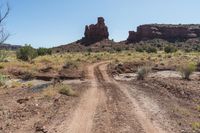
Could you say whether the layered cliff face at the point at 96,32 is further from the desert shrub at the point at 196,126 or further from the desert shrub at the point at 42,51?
the desert shrub at the point at 196,126

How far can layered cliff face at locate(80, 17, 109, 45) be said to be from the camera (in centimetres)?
14625

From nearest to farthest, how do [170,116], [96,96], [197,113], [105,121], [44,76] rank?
[105,121] < [170,116] < [197,113] < [96,96] < [44,76]

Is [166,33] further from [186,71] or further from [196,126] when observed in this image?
[196,126]

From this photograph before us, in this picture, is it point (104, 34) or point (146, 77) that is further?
point (104, 34)

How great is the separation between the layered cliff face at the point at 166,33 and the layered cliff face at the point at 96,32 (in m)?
9.60

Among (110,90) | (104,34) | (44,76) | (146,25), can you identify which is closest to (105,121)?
(110,90)

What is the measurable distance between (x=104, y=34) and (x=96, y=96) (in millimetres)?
126361

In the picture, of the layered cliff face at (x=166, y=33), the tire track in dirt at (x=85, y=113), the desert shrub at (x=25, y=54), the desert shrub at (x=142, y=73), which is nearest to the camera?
the tire track in dirt at (x=85, y=113)

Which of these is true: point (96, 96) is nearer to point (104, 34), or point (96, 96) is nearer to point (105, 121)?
point (105, 121)

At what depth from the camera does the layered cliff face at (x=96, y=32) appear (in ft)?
480

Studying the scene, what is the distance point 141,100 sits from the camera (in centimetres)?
1961

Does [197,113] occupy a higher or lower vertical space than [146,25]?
lower

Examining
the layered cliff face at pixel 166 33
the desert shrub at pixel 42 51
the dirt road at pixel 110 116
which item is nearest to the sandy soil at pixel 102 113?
the dirt road at pixel 110 116

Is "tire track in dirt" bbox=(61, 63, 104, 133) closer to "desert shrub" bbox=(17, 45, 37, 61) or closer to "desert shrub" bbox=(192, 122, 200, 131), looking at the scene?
"desert shrub" bbox=(192, 122, 200, 131)
